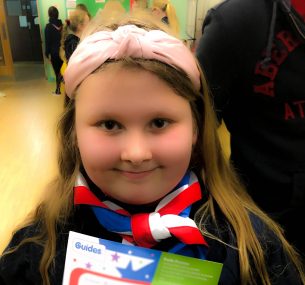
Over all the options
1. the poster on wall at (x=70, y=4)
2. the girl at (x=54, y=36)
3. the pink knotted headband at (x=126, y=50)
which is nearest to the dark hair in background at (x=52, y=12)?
the girl at (x=54, y=36)

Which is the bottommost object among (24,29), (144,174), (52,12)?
(24,29)

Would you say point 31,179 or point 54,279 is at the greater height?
point 54,279

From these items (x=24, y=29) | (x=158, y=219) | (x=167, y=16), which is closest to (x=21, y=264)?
(x=158, y=219)

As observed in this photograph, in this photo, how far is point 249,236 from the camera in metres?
0.85

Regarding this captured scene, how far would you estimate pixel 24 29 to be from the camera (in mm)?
8055

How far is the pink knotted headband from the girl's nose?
17cm

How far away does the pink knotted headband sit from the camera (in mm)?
740

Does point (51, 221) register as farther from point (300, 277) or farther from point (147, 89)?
point (300, 277)

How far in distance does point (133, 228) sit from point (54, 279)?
239 mm

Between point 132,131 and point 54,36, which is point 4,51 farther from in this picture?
point 132,131

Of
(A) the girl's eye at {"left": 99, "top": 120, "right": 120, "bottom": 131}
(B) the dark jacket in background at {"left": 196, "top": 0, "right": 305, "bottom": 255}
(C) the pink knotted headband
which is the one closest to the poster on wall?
(B) the dark jacket in background at {"left": 196, "top": 0, "right": 305, "bottom": 255}

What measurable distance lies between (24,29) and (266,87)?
8123 mm

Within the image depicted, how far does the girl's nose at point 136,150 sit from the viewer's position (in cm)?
69

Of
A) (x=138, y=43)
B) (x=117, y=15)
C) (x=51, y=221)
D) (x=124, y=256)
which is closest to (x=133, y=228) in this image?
(x=124, y=256)
